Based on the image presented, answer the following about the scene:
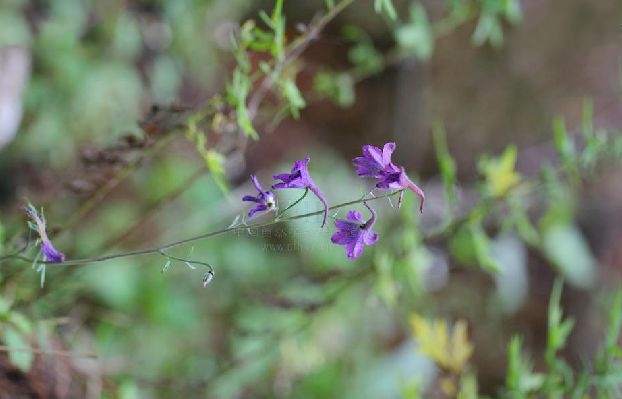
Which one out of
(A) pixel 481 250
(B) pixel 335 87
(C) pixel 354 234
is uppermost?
(B) pixel 335 87

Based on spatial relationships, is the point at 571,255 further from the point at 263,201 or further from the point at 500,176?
the point at 263,201

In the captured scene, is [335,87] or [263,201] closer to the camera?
[263,201]

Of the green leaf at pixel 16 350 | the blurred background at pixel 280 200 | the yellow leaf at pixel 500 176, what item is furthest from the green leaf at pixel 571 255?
the green leaf at pixel 16 350

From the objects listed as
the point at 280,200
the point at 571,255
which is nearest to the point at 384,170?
the point at 280,200

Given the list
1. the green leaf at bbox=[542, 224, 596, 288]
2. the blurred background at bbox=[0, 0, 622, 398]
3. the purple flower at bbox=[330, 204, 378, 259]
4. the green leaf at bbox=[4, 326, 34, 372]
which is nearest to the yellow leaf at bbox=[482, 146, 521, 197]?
the blurred background at bbox=[0, 0, 622, 398]

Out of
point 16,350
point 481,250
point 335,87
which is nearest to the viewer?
point 16,350

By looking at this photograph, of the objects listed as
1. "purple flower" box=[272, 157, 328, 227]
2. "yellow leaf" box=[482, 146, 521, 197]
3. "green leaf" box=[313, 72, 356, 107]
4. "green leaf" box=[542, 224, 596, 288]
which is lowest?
"purple flower" box=[272, 157, 328, 227]

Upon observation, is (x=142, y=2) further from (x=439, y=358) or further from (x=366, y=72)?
(x=439, y=358)

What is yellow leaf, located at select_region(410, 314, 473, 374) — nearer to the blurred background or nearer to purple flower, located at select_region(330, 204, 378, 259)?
the blurred background
